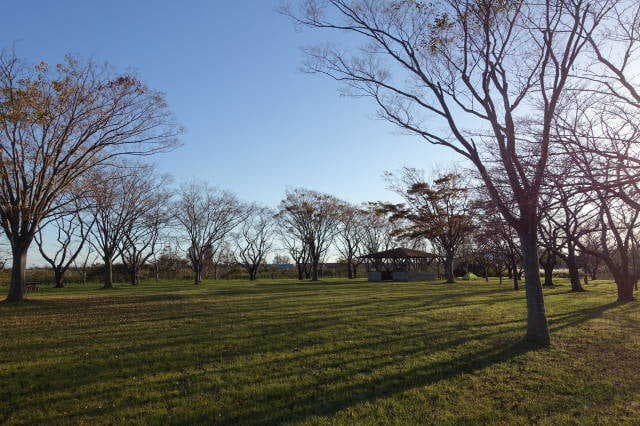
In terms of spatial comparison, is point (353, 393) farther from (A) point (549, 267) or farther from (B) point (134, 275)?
(B) point (134, 275)

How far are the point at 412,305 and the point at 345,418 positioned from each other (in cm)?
1095

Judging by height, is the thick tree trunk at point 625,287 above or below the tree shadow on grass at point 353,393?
above

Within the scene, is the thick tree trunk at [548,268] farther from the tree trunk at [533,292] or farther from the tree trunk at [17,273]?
the tree trunk at [17,273]

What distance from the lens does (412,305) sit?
14875mm

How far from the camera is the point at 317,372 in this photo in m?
6.04

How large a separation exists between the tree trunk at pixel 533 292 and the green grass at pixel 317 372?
38 centimetres

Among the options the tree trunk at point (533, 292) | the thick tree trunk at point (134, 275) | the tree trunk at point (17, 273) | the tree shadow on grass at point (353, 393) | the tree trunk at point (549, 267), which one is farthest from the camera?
the thick tree trunk at point (134, 275)

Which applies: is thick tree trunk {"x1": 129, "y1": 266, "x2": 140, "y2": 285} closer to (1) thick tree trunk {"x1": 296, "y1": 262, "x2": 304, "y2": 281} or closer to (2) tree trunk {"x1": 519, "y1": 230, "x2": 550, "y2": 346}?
(1) thick tree trunk {"x1": 296, "y1": 262, "x2": 304, "y2": 281}

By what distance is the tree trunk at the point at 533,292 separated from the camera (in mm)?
8031

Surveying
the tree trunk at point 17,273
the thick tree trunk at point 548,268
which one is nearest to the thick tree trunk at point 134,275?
the tree trunk at point 17,273

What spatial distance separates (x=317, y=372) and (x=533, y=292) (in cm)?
480

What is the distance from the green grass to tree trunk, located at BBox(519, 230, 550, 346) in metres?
0.38

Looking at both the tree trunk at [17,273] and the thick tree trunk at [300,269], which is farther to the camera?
the thick tree trunk at [300,269]

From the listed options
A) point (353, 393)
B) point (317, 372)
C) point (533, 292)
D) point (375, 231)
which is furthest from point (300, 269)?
point (353, 393)
